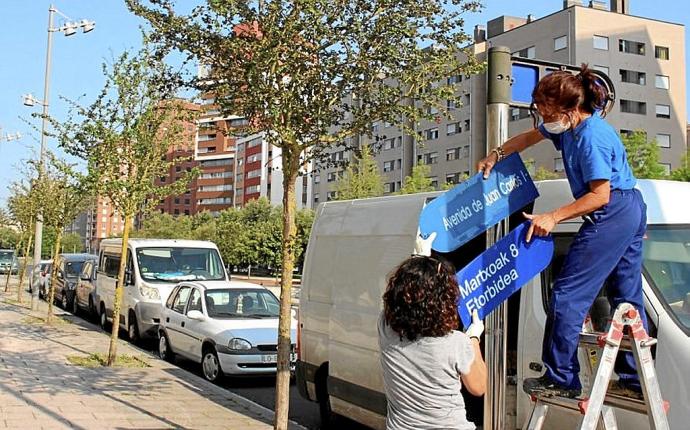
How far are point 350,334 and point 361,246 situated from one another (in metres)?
0.86

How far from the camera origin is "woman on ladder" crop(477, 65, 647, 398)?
11.2 feet

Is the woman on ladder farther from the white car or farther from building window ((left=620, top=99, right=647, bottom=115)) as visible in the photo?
building window ((left=620, top=99, right=647, bottom=115))

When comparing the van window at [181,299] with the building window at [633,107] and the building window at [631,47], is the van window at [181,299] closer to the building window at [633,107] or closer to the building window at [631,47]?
the building window at [633,107]

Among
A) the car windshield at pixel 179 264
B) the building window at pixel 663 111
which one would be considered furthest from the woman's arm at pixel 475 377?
the building window at pixel 663 111

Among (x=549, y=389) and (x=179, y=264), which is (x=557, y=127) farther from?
(x=179, y=264)

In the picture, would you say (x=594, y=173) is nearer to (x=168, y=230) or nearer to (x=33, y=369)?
(x=33, y=369)

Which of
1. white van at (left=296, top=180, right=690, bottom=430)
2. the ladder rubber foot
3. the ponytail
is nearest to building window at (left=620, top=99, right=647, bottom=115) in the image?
white van at (left=296, top=180, right=690, bottom=430)

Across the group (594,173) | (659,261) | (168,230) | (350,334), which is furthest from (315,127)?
(168,230)

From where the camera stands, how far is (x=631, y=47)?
61.3m

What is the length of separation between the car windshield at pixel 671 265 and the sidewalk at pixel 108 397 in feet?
15.2

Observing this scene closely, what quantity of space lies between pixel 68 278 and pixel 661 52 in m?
52.8

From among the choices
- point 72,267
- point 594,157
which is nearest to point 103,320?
point 72,267

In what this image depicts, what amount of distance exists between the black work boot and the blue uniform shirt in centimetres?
89

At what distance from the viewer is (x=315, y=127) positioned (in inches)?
260
